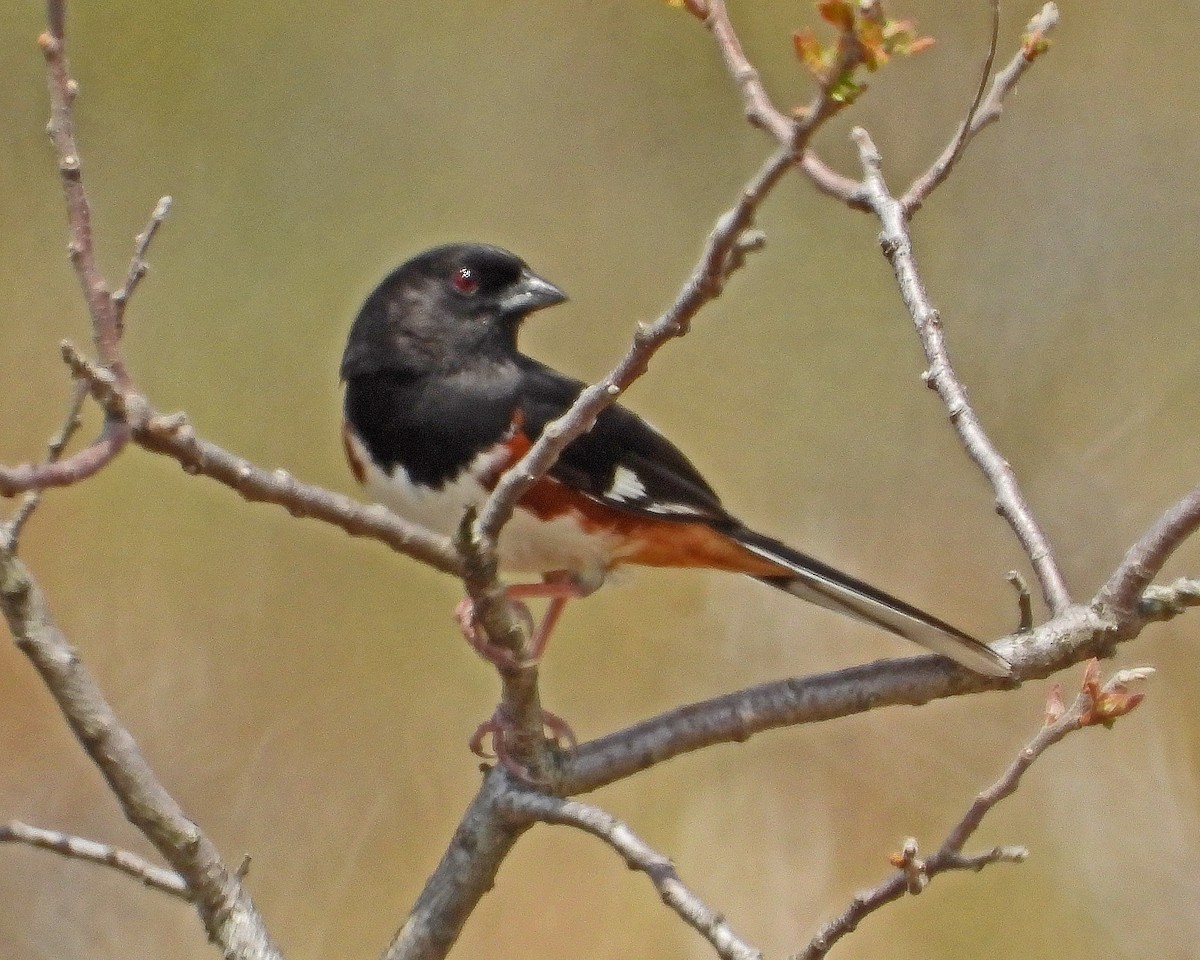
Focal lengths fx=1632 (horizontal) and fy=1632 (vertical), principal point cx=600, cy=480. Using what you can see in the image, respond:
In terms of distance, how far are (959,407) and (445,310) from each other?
2.49ft

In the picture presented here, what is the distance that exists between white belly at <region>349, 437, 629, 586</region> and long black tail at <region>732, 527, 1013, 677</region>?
200mm

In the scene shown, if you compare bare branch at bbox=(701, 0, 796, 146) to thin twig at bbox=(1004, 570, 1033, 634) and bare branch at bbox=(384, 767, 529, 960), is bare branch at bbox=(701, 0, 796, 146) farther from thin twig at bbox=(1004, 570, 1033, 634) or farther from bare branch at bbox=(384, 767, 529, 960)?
bare branch at bbox=(384, 767, 529, 960)

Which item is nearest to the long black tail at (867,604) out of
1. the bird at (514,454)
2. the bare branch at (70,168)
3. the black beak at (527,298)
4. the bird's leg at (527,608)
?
the bird at (514,454)

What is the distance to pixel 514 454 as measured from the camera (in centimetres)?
206

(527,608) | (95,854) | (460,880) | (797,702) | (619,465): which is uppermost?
(619,465)

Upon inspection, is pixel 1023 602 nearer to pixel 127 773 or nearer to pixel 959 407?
pixel 959 407

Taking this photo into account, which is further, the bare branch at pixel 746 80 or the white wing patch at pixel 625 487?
the white wing patch at pixel 625 487

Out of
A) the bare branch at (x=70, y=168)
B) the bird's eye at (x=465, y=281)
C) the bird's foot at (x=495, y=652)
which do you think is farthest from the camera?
the bird's eye at (x=465, y=281)

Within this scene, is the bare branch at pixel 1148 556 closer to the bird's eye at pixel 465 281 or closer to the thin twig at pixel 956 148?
the thin twig at pixel 956 148

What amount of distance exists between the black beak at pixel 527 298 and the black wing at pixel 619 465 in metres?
0.07

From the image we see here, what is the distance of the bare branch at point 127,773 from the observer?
1.40 metres

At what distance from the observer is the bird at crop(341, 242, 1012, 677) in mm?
2068

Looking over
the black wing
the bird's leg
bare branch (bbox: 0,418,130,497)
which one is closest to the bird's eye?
the black wing

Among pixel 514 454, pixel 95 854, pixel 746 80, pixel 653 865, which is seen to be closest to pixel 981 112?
pixel 746 80
